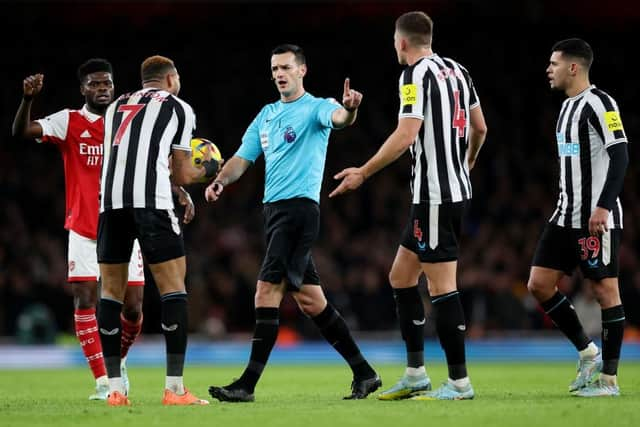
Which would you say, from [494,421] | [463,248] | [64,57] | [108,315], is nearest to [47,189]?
[64,57]

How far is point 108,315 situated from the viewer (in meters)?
7.09

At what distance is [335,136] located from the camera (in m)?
21.3

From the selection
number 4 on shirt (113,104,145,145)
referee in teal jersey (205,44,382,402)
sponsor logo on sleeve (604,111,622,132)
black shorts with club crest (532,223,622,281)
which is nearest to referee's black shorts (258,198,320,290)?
referee in teal jersey (205,44,382,402)

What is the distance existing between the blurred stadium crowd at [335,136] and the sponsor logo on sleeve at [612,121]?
28.5 feet

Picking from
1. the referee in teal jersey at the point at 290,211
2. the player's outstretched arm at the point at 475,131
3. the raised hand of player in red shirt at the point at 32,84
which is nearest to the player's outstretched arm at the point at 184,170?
the referee in teal jersey at the point at 290,211

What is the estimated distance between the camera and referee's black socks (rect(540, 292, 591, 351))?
7.82 m

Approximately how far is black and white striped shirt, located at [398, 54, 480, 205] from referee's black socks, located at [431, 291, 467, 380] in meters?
0.64

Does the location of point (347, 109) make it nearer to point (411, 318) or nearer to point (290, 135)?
point (290, 135)

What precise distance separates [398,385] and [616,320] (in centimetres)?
157

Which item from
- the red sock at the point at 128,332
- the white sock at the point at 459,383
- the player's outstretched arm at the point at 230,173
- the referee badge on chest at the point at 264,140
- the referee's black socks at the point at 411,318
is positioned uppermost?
the referee badge on chest at the point at 264,140

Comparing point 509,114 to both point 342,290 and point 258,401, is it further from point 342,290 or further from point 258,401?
point 258,401

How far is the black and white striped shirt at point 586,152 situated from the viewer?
751 cm

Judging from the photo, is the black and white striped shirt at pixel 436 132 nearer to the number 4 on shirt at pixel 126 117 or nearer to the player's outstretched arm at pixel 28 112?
the number 4 on shirt at pixel 126 117

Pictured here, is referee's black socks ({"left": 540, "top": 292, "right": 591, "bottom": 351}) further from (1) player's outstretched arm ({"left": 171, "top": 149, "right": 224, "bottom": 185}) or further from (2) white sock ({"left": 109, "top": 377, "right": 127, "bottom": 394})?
(2) white sock ({"left": 109, "top": 377, "right": 127, "bottom": 394})
